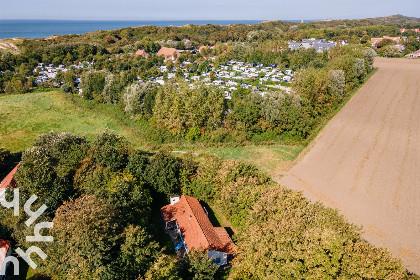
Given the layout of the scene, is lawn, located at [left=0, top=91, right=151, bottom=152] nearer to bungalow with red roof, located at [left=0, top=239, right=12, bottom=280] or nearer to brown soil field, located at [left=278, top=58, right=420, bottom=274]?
bungalow with red roof, located at [left=0, top=239, right=12, bottom=280]

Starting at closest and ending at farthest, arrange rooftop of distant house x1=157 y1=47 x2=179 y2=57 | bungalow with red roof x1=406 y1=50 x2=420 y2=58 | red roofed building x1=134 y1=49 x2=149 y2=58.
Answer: red roofed building x1=134 y1=49 x2=149 y2=58 < bungalow with red roof x1=406 y1=50 x2=420 y2=58 < rooftop of distant house x1=157 y1=47 x2=179 y2=57

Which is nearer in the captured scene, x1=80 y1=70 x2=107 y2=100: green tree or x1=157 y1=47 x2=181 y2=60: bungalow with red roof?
x1=80 y1=70 x2=107 y2=100: green tree

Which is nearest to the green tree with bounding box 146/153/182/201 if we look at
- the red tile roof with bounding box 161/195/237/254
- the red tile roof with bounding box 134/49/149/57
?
the red tile roof with bounding box 161/195/237/254

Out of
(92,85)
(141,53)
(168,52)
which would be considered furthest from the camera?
(168,52)

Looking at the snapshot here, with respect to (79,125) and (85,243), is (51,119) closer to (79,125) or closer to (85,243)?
(79,125)

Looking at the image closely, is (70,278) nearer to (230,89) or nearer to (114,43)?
(230,89)

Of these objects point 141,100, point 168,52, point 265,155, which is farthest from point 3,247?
point 168,52
